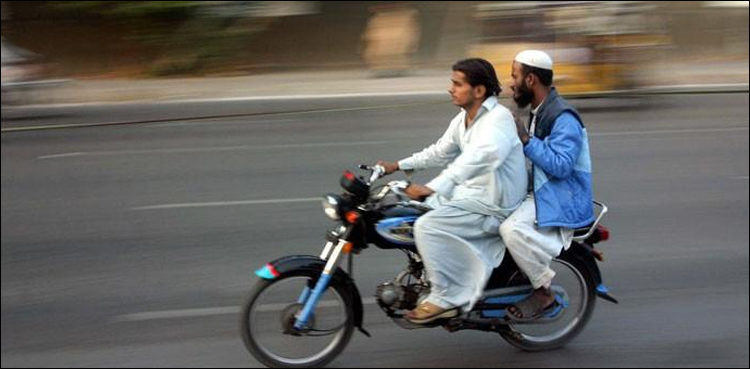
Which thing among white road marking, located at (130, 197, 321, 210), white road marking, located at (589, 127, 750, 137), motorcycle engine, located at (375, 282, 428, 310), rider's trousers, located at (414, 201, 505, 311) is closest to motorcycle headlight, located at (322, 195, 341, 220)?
rider's trousers, located at (414, 201, 505, 311)

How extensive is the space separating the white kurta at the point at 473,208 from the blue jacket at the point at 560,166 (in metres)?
0.10

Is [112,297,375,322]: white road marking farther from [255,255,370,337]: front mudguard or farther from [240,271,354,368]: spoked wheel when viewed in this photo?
[255,255,370,337]: front mudguard

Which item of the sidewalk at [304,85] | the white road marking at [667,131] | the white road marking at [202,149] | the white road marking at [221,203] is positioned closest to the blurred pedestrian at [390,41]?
the sidewalk at [304,85]

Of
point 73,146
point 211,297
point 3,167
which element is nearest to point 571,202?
point 211,297

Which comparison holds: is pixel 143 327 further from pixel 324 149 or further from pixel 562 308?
pixel 324 149

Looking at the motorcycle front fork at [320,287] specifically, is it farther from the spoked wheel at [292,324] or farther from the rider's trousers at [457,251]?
the rider's trousers at [457,251]

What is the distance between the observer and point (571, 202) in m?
4.36

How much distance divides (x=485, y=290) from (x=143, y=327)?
203cm

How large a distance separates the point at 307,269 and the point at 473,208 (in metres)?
0.88

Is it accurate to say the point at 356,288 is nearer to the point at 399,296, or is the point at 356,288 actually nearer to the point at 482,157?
the point at 399,296

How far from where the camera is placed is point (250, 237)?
6793 mm

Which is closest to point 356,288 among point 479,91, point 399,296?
point 399,296

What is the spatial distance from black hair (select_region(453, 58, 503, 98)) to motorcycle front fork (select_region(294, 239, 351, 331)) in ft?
3.35

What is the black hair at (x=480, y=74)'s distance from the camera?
4.15 meters
